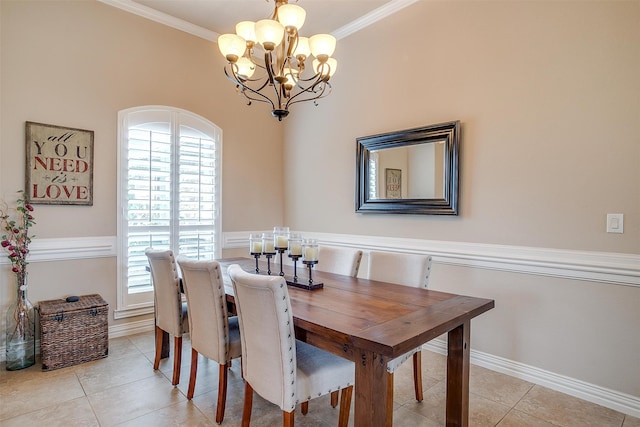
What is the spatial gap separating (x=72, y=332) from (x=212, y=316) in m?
1.56

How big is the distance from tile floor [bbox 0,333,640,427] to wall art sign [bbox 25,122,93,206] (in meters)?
1.38

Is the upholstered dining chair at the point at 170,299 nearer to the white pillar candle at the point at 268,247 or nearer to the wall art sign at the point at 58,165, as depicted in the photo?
the white pillar candle at the point at 268,247

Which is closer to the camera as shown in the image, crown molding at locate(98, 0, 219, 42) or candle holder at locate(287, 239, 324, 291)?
candle holder at locate(287, 239, 324, 291)

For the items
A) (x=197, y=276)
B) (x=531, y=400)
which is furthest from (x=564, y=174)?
(x=197, y=276)

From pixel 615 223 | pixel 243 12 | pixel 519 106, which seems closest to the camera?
pixel 615 223

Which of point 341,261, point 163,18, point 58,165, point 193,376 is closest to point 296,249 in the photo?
point 341,261

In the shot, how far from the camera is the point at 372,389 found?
139cm

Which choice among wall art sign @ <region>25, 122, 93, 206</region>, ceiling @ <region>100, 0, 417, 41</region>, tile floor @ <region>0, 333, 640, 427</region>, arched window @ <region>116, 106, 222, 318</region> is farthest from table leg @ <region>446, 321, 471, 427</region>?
wall art sign @ <region>25, 122, 93, 206</region>

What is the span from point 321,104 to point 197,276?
2.75 metres

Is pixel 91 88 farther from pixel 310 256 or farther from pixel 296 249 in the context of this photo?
pixel 310 256

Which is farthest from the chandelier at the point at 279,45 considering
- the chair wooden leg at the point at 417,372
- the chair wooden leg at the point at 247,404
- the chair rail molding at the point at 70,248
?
the chair rail molding at the point at 70,248

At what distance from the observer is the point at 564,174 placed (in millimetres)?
2387

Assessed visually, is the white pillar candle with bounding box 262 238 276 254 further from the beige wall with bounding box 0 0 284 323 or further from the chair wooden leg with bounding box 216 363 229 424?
the beige wall with bounding box 0 0 284 323

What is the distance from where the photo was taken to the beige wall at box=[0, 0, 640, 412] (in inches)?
87.7
